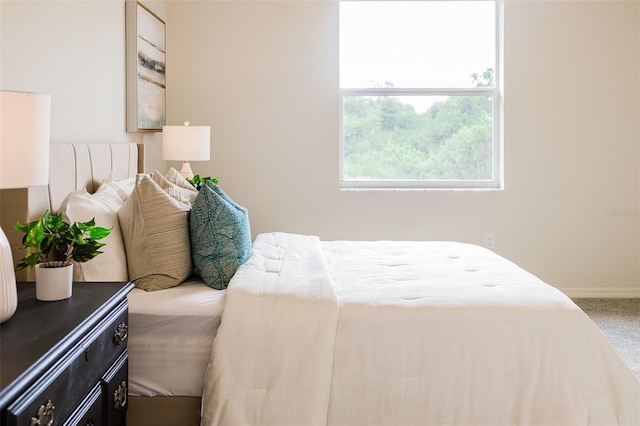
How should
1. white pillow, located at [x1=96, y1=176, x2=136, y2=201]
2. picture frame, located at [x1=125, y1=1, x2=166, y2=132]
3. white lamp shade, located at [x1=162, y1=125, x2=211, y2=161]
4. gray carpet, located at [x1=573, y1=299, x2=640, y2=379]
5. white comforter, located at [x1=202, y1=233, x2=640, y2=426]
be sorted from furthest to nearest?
white lamp shade, located at [x1=162, y1=125, x2=211, y2=161], picture frame, located at [x1=125, y1=1, x2=166, y2=132], gray carpet, located at [x1=573, y1=299, x2=640, y2=379], white pillow, located at [x1=96, y1=176, x2=136, y2=201], white comforter, located at [x1=202, y1=233, x2=640, y2=426]

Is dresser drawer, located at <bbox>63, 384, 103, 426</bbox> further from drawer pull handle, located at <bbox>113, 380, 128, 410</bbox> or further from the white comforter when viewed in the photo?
the white comforter

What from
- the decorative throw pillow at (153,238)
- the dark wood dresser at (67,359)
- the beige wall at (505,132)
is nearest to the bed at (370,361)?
the decorative throw pillow at (153,238)

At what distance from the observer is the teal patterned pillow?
256 centimetres

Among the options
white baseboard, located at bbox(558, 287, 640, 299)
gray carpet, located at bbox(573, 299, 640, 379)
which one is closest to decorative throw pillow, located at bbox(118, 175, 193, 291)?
gray carpet, located at bbox(573, 299, 640, 379)

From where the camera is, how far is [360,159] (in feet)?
16.7

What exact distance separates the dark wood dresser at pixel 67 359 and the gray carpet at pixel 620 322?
269 centimetres

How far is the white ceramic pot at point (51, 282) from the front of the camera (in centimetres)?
178

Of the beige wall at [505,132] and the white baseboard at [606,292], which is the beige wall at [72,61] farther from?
the white baseboard at [606,292]

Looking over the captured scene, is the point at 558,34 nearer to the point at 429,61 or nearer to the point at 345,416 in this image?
the point at 429,61

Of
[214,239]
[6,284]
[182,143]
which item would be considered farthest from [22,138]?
[182,143]

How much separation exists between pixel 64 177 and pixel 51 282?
0.95 metres

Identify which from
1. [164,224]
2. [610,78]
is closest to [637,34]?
[610,78]

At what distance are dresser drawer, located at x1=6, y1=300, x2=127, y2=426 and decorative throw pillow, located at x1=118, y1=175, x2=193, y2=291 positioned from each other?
1.63 ft

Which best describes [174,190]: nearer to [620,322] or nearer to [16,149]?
[16,149]
